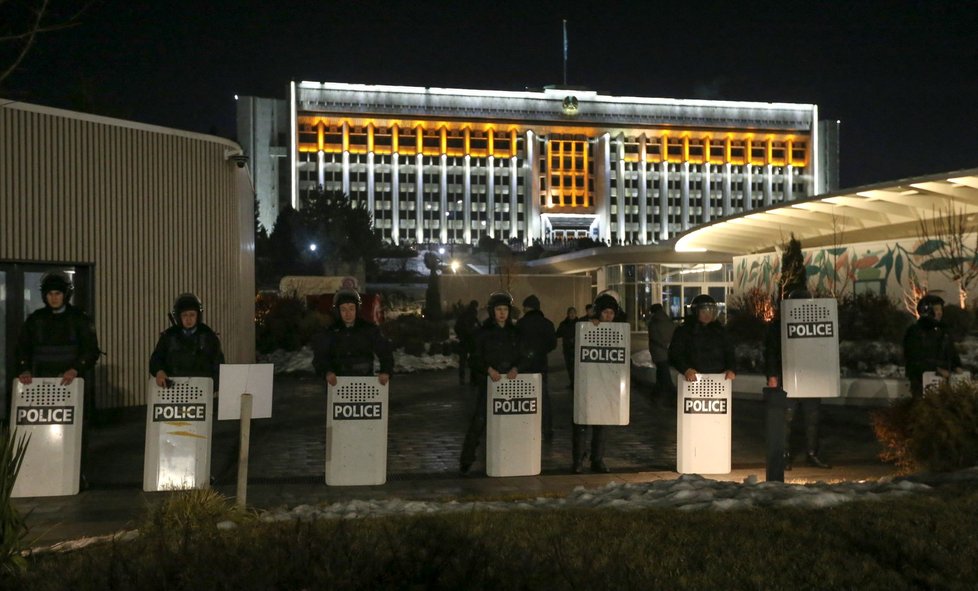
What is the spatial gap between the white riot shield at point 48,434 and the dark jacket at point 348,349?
2302 millimetres

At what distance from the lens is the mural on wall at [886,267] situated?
27.0 metres

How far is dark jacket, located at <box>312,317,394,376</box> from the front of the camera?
9742 millimetres

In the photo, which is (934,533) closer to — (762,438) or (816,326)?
(816,326)

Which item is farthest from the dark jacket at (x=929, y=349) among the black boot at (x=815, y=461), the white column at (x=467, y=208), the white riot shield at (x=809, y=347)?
the white column at (x=467, y=208)

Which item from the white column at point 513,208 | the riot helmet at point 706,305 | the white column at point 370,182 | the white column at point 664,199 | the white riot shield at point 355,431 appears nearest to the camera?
the white riot shield at point 355,431

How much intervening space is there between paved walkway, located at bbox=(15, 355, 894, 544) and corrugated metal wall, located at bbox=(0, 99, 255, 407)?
146 centimetres

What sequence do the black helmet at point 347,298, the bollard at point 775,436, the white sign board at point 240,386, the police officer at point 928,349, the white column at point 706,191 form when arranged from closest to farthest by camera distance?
1. the white sign board at point 240,386
2. the bollard at point 775,436
3. the black helmet at point 347,298
4. the police officer at point 928,349
5. the white column at point 706,191

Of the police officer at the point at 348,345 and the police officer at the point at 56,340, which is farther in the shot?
the police officer at the point at 348,345

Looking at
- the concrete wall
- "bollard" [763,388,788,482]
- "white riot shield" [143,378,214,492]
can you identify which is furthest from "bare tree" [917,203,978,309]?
the concrete wall

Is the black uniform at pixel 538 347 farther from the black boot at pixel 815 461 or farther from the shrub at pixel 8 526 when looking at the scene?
the shrub at pixel 8 526

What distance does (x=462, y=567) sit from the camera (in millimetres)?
5266

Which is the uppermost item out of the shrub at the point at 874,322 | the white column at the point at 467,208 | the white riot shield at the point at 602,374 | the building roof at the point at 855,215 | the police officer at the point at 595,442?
the white column at the point at 467,208

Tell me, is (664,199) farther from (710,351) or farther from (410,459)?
(710,351)

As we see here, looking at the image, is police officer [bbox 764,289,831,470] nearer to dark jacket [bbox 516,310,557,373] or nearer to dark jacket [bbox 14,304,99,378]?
dark jacket [bbox 516,310,557,373]
